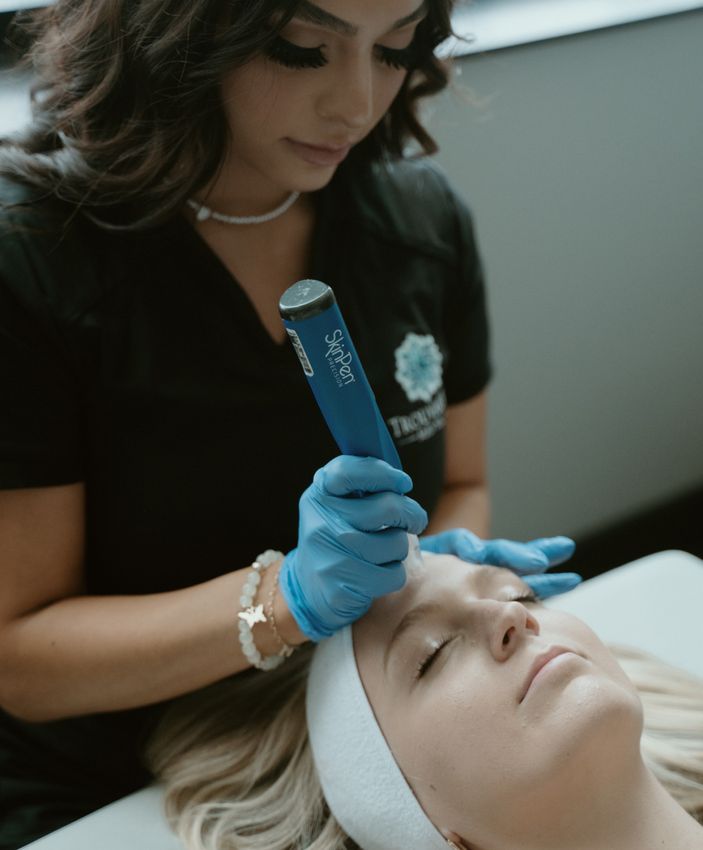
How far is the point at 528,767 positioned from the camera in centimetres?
88

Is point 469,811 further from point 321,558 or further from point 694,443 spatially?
point 694,443

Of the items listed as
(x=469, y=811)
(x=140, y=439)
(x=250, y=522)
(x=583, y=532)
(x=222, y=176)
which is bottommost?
(x=583, y=532)

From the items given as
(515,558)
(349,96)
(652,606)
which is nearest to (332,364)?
(349,96)

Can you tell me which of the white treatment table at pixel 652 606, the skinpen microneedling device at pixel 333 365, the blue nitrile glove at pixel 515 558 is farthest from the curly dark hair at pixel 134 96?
the white treatment table at pixel 652 606

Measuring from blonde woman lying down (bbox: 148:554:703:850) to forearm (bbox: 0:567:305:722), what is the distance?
104 mm

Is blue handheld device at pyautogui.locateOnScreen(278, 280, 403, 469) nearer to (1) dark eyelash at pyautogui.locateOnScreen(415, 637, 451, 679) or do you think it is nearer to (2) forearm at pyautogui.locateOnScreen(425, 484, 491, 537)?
(1) dark eyelash at pyautogui.locateOnScreen(415, 637, 451, 679)

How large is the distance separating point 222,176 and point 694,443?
1.62m

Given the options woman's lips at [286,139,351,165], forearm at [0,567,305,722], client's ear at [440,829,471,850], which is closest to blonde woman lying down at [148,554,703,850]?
client's ear at [440,829,471,850]

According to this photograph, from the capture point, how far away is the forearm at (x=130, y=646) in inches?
40.5

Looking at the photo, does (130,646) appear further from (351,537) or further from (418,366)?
(418,366)

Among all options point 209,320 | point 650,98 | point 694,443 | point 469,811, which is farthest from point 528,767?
point 694,443

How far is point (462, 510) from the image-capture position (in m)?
1.39

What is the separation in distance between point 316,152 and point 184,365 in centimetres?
26

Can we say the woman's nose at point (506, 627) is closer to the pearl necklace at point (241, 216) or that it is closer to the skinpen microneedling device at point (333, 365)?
the skinpen microneedling device at point (333, 365)
